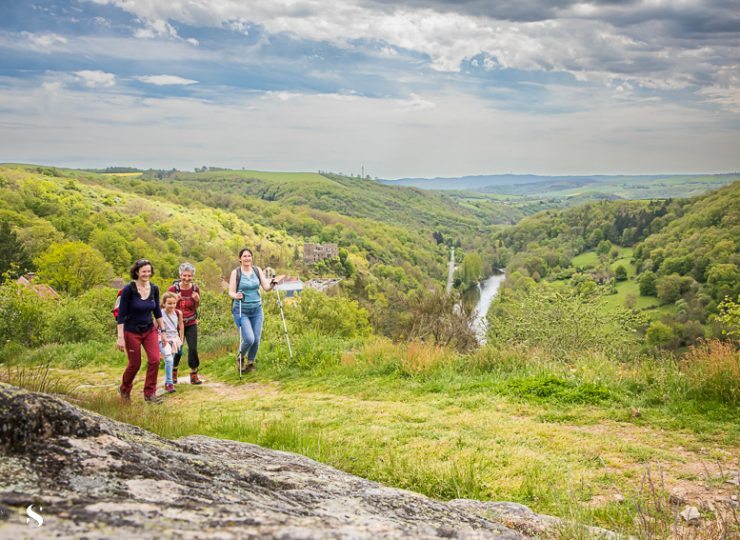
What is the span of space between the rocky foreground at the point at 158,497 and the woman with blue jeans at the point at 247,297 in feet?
22.9

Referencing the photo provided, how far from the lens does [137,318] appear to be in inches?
302

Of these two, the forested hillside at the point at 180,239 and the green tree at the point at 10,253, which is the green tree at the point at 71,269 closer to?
the forested hillside at the point at 180,239

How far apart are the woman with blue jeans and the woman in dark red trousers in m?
2.06

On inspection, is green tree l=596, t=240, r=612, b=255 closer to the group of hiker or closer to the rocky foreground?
the group of hiker

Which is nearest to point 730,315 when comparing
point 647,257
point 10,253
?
point 10,253

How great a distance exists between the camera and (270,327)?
14297mm

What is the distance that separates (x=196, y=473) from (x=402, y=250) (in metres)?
148

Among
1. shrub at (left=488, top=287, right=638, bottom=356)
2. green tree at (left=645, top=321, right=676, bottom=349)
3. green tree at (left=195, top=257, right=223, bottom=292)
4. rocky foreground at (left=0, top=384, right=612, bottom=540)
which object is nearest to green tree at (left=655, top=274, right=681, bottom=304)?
green tree at (left=645, top=321, right=676, bottom=349)

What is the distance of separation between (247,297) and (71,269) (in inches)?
1403

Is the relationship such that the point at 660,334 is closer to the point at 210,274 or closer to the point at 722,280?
the point at 722,280

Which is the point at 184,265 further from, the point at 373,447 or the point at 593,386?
the point at 593,386

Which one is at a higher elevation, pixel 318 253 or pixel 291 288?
pixel 291 288

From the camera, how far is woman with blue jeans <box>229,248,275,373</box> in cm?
998

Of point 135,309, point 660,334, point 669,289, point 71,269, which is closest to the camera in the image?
point 135,309
